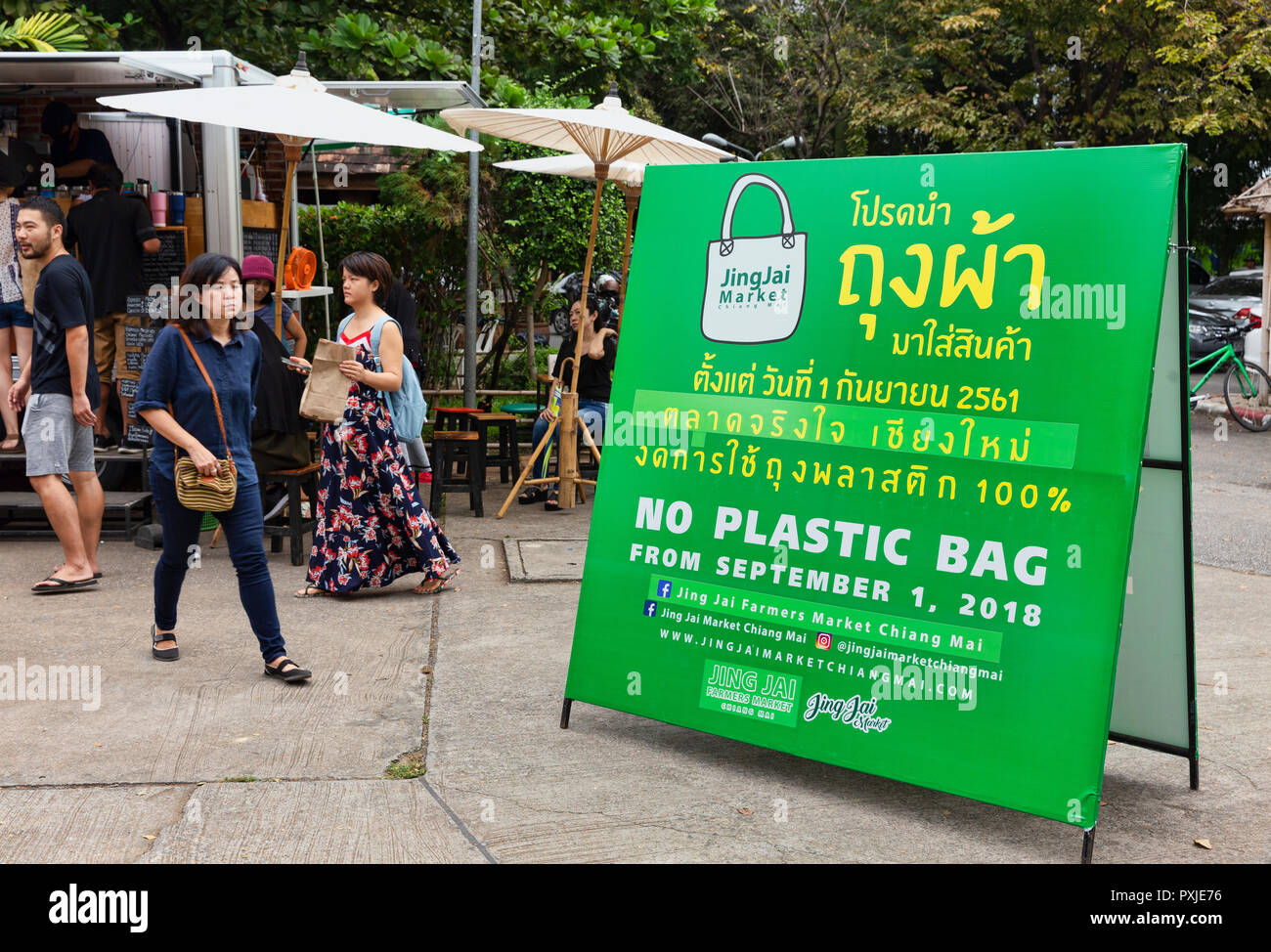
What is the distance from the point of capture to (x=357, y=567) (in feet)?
21.8

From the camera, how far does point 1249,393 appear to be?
52.2 ft

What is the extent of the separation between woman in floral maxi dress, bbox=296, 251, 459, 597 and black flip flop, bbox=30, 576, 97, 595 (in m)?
1.18

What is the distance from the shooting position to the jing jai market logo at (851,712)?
3.91 metres

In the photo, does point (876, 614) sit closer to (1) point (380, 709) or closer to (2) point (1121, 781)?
(2) point (1121, 781)

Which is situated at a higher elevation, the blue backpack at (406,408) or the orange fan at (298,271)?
the orange fan at (298,271)

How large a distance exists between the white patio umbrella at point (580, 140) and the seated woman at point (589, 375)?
240 millimetres

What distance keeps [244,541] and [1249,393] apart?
14529 millimetres

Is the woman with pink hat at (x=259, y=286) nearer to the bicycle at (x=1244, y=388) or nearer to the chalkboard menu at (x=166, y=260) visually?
the chalkboard menu at (x=166, y=260)

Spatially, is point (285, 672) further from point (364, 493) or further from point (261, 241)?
point (261, 241)

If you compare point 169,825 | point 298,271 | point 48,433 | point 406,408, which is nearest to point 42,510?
point 48,433

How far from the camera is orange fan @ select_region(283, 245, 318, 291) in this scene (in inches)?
343

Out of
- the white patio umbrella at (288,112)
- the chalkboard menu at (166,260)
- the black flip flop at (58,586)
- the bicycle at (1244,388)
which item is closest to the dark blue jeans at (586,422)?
the white patio umbrella at (288,112)

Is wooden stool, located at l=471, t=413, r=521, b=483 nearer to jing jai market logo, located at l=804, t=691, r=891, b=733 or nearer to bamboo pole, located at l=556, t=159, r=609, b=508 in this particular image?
bamboo pole, located at l=556, t=159, r=609, b=508

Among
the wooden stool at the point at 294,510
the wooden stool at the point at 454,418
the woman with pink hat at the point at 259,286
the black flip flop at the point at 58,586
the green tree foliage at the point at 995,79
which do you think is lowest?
the black flip flop at the point at 58,586
